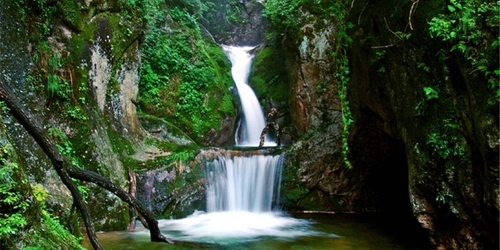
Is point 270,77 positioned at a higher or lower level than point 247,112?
higher

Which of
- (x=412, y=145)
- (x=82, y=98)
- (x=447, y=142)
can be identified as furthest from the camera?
(x=82, y=98)

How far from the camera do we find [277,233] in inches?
316

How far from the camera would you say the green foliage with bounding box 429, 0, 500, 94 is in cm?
459

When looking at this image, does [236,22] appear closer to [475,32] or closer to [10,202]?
[475,32]

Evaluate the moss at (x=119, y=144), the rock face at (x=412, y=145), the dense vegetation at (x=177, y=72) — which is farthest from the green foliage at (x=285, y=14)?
the moss at (x=119, y=144)

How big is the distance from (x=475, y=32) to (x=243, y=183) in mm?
6650

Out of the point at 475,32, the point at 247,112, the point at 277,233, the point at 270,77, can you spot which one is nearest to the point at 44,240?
the point at 475,32

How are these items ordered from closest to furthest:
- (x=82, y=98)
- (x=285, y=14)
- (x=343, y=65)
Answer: (x=343, y=65), (x=82, y=98), (x=285, y=14)

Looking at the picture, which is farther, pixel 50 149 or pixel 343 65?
pixel 343 65

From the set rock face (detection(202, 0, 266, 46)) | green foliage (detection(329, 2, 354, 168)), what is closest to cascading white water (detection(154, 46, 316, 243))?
green foliage (detection(329, 2, 354, 168))

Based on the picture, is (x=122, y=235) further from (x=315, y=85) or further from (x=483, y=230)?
(x=315, y=85)

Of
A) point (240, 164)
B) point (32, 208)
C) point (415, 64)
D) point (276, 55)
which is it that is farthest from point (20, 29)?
point (276, 55)

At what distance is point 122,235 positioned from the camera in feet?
24.1

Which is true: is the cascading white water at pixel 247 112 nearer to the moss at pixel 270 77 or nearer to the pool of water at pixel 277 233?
the moss at pixel 270 77
